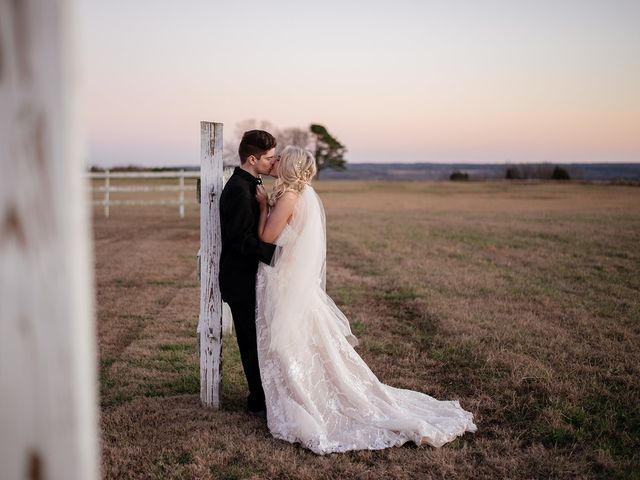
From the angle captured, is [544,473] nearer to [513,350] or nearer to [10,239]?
[513,350]

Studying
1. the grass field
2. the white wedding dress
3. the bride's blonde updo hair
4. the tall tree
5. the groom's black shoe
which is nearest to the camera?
the grass field

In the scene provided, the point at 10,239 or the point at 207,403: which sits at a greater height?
the point at 10,239

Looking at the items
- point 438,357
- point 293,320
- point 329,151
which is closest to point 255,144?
point 293,320

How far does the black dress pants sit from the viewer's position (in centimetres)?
540

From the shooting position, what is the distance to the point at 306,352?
5.23m

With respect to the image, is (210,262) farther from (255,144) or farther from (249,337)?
(255,144)

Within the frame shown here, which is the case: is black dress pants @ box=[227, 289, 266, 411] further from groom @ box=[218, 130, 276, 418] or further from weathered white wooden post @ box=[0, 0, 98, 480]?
weathered white wooden post @ box=[0, 0, 98, 480]

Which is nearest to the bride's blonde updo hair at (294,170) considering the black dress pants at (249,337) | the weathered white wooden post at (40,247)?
the black dress pants at (249,337)

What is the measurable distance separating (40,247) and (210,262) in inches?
172

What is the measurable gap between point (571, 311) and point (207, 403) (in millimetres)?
6645

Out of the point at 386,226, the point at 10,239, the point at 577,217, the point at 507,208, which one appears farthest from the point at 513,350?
the point at 507,208

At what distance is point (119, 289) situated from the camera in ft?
37.4

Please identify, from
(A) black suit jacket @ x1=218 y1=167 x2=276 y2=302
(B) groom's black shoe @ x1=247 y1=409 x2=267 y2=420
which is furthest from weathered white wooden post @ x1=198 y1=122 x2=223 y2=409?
(B) groom's black shoe @ x1=247 y1=409 x2=267 y2=420

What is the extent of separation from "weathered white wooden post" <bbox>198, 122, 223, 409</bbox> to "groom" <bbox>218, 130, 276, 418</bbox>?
0.14 meters
